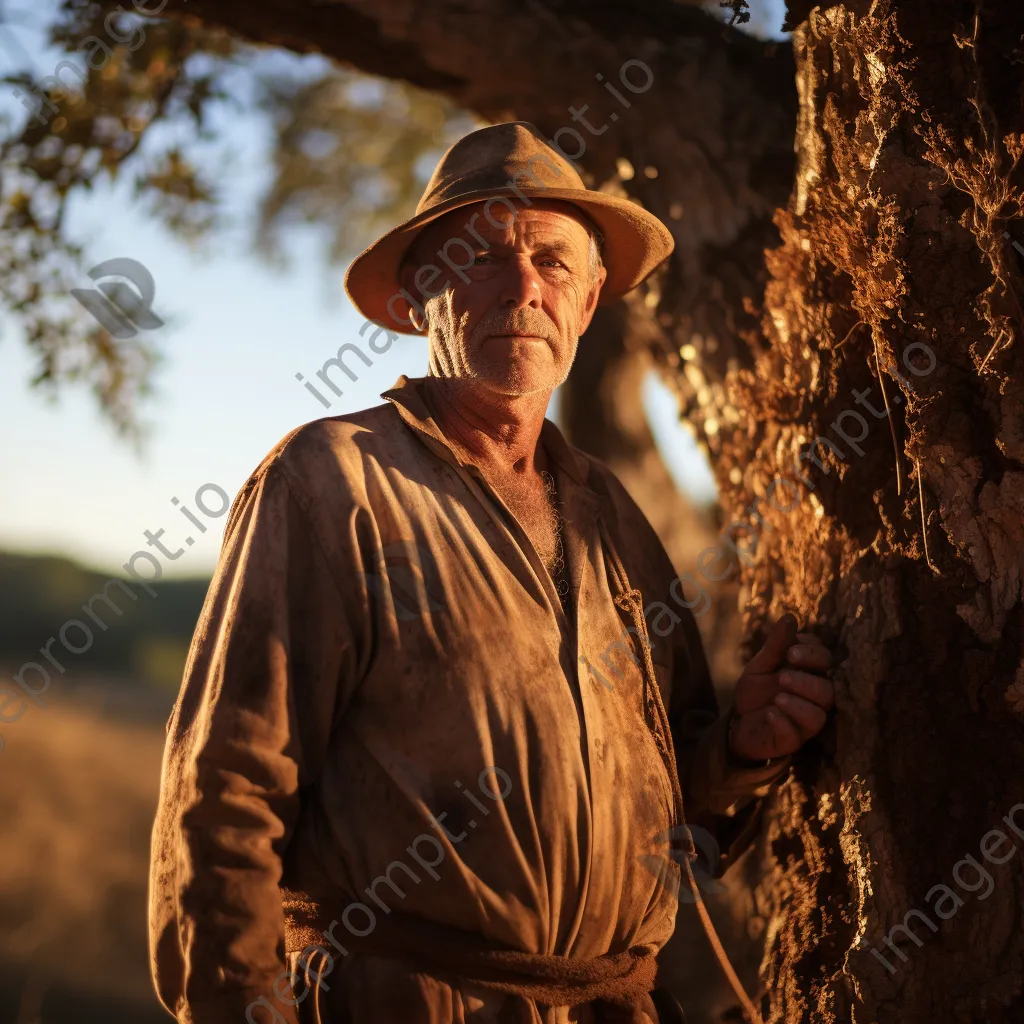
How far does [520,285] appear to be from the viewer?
281 centimetres

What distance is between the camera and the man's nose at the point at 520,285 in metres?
2.80

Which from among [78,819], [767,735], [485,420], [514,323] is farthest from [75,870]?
[514,323]

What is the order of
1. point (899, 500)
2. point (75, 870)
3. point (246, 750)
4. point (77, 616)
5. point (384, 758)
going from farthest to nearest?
point (77, 616)
point (75, 870)
point (899, 500)
point (384, 758)
point (246, 750)

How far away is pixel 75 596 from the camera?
13.3m

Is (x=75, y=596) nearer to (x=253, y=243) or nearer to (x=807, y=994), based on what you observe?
(x=253, y=243)

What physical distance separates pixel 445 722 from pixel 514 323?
99 centimetres

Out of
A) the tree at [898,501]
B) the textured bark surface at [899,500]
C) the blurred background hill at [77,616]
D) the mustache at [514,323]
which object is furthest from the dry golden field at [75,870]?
the mustache at [514,323]

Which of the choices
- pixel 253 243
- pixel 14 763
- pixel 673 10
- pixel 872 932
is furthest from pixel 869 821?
pixel 14 763

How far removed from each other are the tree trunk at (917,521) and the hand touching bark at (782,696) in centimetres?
6

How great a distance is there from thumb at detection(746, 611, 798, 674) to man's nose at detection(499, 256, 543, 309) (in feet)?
3.35

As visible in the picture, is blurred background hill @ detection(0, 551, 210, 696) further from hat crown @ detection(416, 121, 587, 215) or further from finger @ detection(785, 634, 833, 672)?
finger @ detection(785, 634, 833, 672)

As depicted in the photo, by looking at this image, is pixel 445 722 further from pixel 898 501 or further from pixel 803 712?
pixel 898 501

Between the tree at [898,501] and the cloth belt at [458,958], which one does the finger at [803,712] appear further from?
the cloth belt at [458,958]

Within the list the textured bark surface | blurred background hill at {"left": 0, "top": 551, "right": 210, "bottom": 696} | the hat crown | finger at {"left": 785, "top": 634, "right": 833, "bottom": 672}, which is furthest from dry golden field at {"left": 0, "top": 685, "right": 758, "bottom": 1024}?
the hat crown
